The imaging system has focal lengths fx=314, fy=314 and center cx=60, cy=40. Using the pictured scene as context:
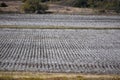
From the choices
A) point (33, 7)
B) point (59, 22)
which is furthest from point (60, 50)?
point (33, 7)

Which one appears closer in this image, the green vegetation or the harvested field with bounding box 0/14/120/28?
the harvested field with bounding box 0/14/120/28

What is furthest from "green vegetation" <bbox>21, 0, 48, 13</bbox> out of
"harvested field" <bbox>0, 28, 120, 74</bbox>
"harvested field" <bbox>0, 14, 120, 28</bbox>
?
"harvested field" <bbox>0, 28, 120, 74</bbox>

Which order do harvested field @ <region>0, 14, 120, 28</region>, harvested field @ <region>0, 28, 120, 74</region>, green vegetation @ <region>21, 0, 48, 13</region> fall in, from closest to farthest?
harvested field @ <region>0, 28, 120, 74</region>
harvested field @ <region>0, 14, 120, 28</region>
green vegetation @ <region>21, 0, 48, 13</region>

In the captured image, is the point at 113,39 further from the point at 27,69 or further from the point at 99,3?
the point at 99,3

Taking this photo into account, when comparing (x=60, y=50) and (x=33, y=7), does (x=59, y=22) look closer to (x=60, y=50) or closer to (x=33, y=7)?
(x=33, y=7)

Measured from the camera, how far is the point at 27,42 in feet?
76.7

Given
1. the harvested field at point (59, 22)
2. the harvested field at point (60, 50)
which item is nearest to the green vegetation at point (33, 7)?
the harvested field at point (59, 22)

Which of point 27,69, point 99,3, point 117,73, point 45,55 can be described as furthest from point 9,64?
point 99,3

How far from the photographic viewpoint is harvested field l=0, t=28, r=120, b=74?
16172 mm

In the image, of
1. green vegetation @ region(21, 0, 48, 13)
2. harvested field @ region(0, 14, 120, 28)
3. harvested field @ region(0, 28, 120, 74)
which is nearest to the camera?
harvested field @ region(0, 28, 120, 74)

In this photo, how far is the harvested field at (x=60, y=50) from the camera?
1617cm

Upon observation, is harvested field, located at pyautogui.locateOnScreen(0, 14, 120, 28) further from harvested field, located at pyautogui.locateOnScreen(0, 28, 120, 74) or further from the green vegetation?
the green vegetation

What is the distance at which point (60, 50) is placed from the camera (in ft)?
67.7

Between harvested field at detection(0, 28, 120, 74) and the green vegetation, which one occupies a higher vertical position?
harvested field at detection(0, 28, 120, 74)
